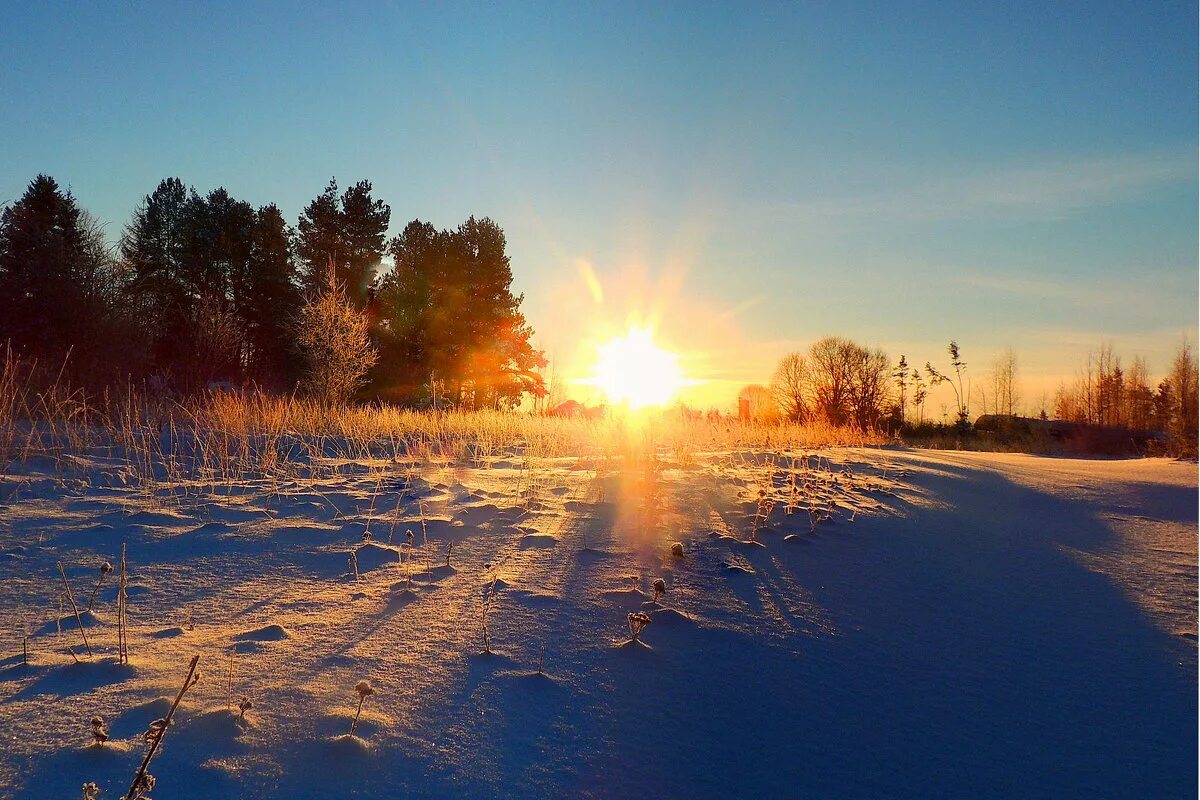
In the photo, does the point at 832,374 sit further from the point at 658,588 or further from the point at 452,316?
the point at 658,588

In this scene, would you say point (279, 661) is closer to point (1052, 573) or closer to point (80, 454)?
point (1052, 573)

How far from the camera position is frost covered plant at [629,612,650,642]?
247cm

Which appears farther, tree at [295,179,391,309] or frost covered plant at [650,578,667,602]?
tree at [295,179,391,309]

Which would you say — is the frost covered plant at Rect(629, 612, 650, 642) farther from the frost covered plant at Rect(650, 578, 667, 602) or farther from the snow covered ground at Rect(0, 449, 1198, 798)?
the frost covered plant at Rect(650, 578, 667, 602)

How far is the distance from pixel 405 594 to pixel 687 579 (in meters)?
1.33

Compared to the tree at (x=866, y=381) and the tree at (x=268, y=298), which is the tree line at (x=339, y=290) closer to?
the tree at (x=268, y=298)

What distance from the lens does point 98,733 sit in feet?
5.40

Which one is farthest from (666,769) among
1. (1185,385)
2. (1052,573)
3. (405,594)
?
(1185,385)

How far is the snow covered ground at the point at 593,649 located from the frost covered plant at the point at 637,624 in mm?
41

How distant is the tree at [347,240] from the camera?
2922cm

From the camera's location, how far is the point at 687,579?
3.22 metres

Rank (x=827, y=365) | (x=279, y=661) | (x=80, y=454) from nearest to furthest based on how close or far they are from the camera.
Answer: (x=279, y=661) < (x=80, y=454) < (x=827, y=365)

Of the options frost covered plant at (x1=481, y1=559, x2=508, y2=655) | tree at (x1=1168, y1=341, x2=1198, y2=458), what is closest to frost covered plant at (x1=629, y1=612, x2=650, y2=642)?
frost covered plant at (x1=481, y1=559, x2=508, y2=655)

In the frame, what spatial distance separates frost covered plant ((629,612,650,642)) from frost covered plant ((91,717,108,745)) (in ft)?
5.26
